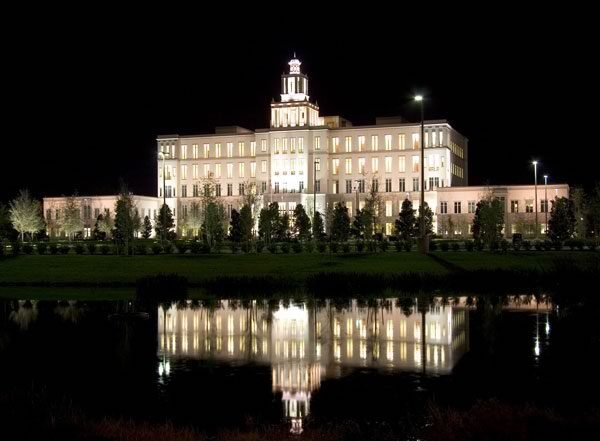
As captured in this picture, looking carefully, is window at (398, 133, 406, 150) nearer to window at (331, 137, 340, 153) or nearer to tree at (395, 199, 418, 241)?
window at (331, 137, 340, 153)

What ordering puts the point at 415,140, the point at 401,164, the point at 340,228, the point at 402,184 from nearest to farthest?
the point at 340,228 → the point at 415,140 → the point at 402,184 → the point at 401,164

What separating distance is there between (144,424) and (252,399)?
3029 mm

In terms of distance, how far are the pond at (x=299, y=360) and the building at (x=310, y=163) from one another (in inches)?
3504

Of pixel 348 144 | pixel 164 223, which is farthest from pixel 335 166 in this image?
pixel 164 223

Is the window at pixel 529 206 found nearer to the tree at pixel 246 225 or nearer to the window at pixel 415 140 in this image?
the window at pixel 415 140

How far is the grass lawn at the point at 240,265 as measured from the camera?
1634 inches

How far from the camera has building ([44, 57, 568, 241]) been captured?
407ft

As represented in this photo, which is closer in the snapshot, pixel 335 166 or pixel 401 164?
pixel 401 164

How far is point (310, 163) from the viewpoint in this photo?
128000 millimetres

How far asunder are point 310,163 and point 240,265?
83.7 meters

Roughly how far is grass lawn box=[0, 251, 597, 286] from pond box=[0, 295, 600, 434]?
10.7 meters

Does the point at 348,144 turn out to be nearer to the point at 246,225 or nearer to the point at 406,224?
the point at 406,224

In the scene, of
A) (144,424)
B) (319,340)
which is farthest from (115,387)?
(319,340)

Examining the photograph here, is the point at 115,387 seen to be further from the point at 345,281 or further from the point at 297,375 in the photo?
the point at 345,281
